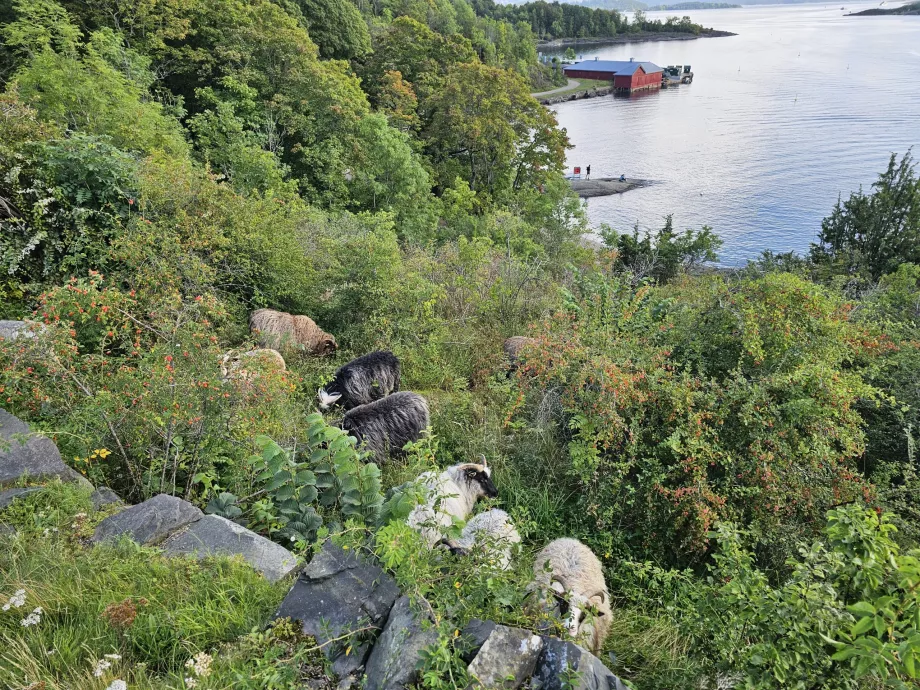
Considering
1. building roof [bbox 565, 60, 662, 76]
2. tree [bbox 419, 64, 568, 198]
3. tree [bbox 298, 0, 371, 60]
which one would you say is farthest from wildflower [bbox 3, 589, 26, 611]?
building roof [bbox 565, 60, 662, 76]

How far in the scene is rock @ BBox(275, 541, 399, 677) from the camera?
8.96 feet

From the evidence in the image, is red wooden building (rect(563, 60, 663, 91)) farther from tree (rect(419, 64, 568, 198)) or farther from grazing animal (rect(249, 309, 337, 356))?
grazing animal (rect(249, 309, 337, 356))

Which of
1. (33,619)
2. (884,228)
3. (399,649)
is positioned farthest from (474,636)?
(884,228)

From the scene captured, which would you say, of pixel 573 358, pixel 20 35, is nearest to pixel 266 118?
pixel 20 35

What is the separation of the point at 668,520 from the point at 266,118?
22951mm

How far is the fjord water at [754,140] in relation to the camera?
35062mm

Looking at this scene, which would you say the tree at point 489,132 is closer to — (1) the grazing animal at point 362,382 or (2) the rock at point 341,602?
(1) the grazing animal at point 362,382

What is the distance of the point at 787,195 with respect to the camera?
37.1m

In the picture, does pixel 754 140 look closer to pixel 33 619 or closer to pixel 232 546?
pixel 232 546

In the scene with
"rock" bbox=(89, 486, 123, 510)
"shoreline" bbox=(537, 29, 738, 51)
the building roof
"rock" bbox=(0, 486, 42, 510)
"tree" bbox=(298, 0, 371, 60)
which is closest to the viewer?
"rock" bbox=(0, 486, 42, 510)

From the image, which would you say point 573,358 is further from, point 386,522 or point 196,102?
point 196,102

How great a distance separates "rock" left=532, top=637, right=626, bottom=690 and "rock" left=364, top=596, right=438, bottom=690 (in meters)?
0.56

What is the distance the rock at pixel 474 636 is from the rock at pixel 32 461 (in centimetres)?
332

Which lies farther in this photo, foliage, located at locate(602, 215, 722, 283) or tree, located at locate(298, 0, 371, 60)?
tree, located at locate(298, 0, 371, 60)
